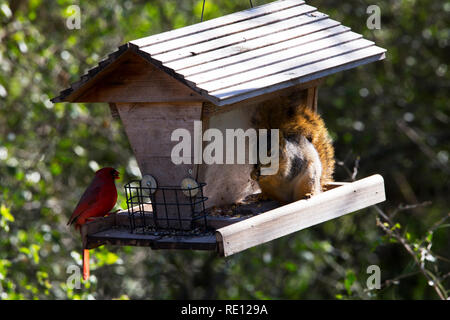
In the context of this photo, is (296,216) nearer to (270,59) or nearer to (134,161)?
(270,59)

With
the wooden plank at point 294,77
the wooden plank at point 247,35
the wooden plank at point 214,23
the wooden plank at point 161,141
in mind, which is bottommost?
the wooden plank at point 161,141

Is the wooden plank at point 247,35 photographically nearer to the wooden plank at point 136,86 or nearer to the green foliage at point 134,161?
the wooden plank at point 136,86

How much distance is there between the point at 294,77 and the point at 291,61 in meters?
0.16

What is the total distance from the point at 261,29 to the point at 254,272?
11.4ft

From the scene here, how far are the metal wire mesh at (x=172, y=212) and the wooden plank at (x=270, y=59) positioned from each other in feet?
1.41

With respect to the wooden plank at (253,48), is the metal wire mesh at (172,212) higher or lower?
lower

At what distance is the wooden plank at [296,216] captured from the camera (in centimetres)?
219

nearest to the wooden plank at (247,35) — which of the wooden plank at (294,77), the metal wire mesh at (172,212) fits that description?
the wooden plank at (294,77)

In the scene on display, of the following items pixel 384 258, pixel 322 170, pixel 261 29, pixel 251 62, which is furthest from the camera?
pixel 384 258

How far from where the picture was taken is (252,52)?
2592 mm

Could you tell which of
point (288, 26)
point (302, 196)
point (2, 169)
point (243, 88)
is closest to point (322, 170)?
point (302, 196)
